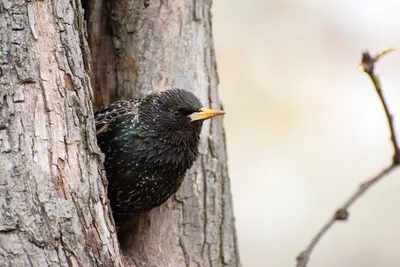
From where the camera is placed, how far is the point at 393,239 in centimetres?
837

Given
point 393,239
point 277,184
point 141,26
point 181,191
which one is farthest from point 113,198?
point 393,239

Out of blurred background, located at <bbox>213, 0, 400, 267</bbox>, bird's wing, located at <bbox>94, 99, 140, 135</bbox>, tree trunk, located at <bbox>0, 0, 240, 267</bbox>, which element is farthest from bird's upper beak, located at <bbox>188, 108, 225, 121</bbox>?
blurred background, located at <bbox>213, 0, 400, 267</bbox>

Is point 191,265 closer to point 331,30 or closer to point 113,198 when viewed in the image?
point 113,198

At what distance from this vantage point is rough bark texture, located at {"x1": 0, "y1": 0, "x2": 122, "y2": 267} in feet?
12.2

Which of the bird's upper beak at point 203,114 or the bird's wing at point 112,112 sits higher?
the bird's wing at point 112,112

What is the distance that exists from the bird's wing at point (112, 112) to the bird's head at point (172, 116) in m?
0.09

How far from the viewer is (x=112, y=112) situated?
5.00 meters

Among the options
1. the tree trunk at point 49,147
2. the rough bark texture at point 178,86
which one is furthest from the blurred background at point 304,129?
the tree trunk at point 49,147

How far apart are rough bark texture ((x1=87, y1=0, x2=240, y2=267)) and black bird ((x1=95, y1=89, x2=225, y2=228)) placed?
27 cm

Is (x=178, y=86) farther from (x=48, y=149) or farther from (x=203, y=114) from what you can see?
(x=48, y=149)

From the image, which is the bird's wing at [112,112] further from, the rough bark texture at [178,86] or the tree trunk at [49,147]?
the tree trunk at [49,147]

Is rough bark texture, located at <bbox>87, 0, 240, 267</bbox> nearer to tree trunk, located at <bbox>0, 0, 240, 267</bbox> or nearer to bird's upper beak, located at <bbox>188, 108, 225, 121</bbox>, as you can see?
bird's upper beak, located at <bbox>188, 108, 225, 121</bbox>

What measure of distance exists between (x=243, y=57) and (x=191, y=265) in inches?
159

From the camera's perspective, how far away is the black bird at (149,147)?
15.8 ft
